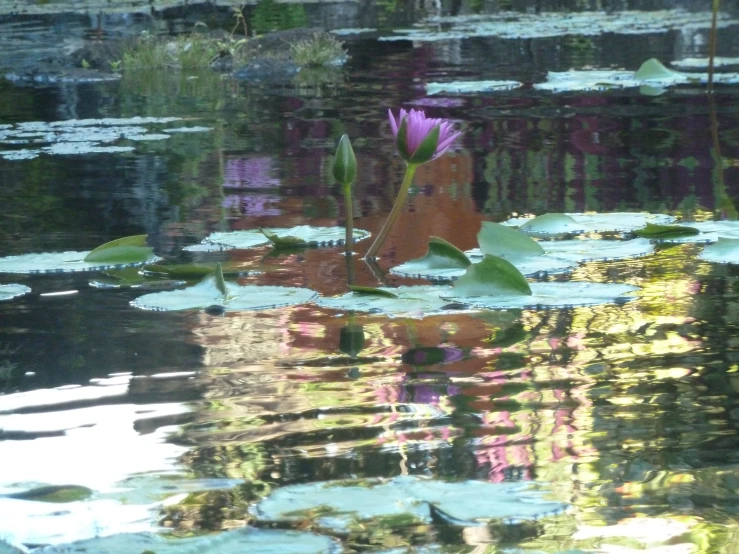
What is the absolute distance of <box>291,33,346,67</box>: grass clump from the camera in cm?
910

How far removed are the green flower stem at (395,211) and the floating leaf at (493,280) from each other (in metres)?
0.36

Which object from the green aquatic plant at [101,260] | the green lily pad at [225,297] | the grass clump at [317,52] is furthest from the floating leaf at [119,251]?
the grass clump at [317,52]

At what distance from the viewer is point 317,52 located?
9.15 meters

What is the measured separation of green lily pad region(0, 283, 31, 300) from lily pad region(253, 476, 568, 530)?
1270 mm

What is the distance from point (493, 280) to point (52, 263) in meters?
1.05

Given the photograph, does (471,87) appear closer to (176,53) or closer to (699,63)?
(699,63)

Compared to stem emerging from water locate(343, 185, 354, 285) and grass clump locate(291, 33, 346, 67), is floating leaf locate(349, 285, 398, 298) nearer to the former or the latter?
stem emerging from water locate(343, 185, 354, 285)

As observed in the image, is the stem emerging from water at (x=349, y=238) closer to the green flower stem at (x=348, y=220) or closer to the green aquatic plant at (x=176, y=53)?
the green flower stem at (x=348, y=220)

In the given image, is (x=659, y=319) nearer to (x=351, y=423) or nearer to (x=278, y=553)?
(x=351, y=423)

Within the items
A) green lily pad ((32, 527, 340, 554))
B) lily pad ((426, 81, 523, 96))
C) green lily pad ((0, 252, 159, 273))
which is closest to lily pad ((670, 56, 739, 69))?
lily pad ((426, 81, 523, 96))

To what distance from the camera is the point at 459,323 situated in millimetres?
2164

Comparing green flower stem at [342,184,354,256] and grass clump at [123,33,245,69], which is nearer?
green flower stem at [342,184,354,256]

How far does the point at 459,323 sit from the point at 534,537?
0.96 m

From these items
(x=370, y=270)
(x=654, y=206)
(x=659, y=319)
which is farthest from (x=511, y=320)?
(x=654, y=206)
